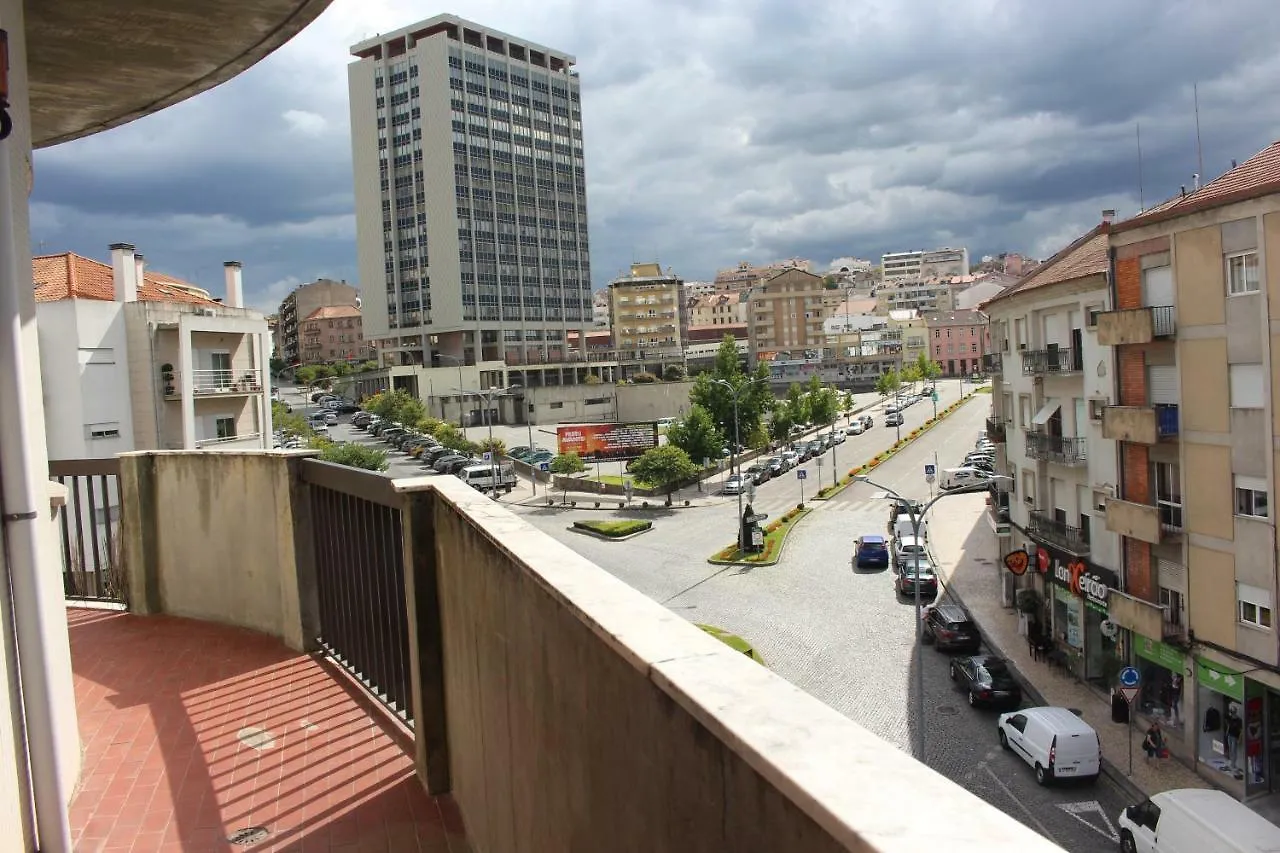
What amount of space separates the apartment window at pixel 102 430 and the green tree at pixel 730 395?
29.1 m

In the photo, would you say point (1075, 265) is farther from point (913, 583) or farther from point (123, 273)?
point (123, 273)

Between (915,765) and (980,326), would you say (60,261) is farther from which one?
(980,326)

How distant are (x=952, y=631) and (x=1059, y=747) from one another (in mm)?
8086

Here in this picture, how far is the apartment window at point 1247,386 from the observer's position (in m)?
16.8

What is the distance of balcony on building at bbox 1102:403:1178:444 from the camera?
18750 mm

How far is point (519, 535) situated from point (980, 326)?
4756 inches

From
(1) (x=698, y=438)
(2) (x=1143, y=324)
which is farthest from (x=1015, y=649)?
(1) (x=698, y=438)

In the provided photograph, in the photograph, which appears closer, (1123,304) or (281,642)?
(281,642)

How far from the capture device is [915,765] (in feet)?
5.33

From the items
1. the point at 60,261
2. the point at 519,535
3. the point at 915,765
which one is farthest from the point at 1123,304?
the point at 60,261

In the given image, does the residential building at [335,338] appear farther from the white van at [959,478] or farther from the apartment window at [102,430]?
the apartment window at [102,430]

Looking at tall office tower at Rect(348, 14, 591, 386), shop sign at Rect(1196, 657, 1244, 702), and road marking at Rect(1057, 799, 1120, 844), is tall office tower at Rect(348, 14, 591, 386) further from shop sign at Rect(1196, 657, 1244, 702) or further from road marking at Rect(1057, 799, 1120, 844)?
road marking at Rect(1057, 799, 1120, 844)

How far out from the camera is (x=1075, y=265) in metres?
25.2

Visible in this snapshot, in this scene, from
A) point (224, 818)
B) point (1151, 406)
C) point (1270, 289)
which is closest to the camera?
point (224, 818)
